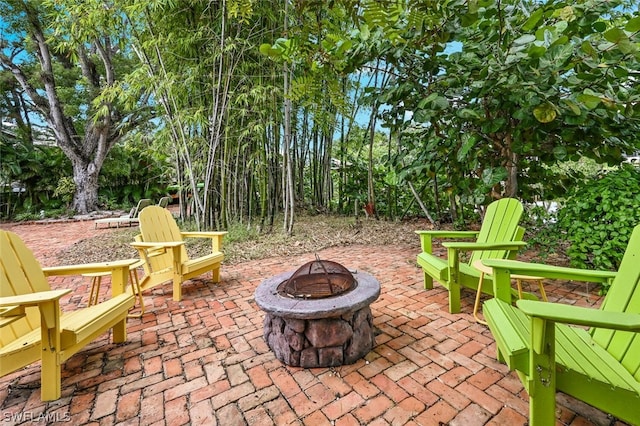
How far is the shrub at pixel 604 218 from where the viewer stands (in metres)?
2.13

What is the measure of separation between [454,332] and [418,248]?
2255 mm

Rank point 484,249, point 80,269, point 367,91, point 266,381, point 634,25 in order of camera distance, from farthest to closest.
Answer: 1. point 367,91
2. point 484,249
3. point 80,269
4. point 266,381
5. point 634,25

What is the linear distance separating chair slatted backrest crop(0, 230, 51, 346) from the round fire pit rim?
3.72ft

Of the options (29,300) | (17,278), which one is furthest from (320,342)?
(17,278)

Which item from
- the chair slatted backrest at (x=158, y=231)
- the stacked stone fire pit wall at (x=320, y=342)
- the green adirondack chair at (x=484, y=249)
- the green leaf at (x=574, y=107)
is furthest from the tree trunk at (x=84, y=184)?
the green leaf at (x=574, y=107)

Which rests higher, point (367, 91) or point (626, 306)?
point (367, 91)

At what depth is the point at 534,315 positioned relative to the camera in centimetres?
93

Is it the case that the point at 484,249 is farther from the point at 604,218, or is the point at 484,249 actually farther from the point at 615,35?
the point at 615,35

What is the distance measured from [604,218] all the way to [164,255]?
3549 millimetres

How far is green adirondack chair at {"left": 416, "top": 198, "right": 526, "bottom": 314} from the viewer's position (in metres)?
2.03

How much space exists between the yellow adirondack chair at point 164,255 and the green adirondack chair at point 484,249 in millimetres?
1922

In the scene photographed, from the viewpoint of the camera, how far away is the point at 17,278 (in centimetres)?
152

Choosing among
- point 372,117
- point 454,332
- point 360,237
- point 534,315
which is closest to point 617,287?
point 534,315

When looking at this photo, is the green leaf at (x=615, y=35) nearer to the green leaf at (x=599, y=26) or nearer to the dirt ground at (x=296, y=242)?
the green leaf at (x=599, y=26)
